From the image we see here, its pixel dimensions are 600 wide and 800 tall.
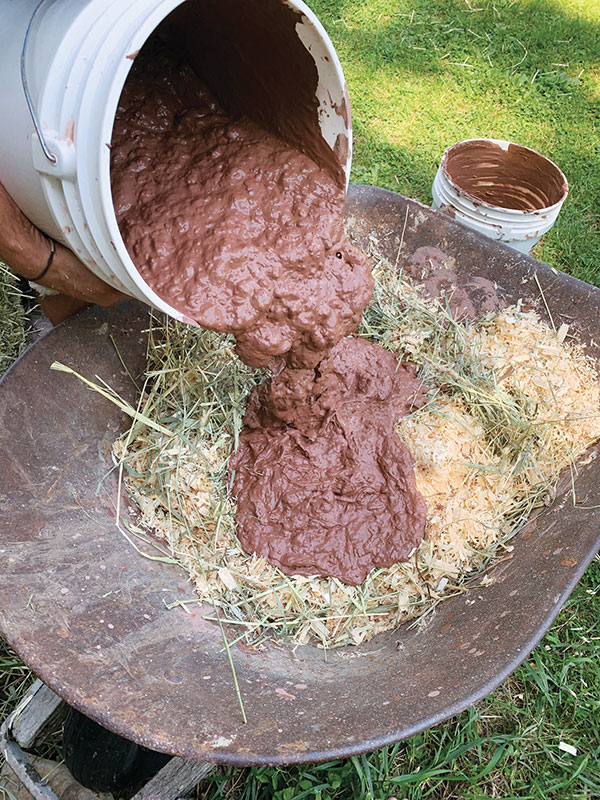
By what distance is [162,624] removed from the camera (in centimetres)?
169

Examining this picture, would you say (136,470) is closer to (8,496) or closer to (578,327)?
(8,496)

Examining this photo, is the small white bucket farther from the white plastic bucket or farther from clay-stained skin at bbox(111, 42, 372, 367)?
the white plastic bucket

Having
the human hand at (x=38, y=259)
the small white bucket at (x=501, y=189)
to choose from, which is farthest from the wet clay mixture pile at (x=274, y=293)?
the small white bucket at (x=501, y=189)

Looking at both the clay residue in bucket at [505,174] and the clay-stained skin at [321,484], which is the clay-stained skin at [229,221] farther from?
the clay residue in bucket at [505,174]

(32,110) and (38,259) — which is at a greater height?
(32,110)

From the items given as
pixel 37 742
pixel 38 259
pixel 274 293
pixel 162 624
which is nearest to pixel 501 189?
pixel 274 293

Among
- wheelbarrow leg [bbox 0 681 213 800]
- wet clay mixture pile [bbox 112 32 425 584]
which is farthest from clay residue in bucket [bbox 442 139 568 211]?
wheelbarrow leg [bbox 0 681 213 800]

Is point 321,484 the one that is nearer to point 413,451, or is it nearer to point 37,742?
point 413,451

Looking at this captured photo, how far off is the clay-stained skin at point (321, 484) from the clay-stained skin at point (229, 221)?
10.8 inches

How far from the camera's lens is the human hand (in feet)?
4.90

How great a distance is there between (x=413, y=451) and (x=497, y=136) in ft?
10.8

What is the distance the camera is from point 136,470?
2.11m

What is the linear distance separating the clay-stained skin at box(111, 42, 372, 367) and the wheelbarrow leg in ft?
3.71

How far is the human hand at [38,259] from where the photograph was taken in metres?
1.49
